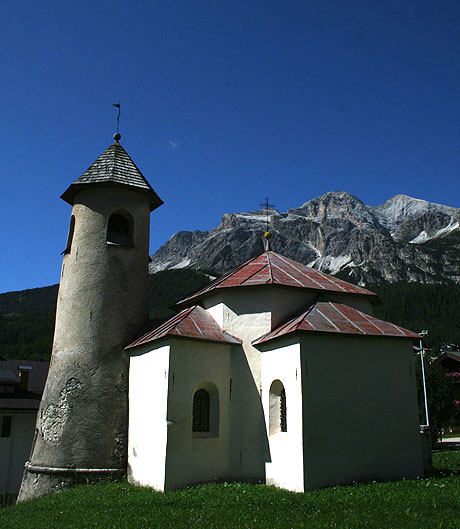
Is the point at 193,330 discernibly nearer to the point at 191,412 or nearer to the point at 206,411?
the point at 191,412

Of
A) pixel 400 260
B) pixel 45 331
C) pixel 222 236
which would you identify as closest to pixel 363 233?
pixel 400 260

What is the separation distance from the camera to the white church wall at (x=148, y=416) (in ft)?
45.5

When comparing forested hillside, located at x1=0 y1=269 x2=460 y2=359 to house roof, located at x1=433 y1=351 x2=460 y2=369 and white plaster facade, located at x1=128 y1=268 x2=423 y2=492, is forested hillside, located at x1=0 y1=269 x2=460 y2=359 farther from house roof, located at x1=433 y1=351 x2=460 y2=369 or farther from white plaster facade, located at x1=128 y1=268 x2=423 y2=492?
white plaster facade, located at x1=128 y1=268 x2=423 y2=492

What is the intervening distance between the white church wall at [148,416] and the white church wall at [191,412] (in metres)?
0.27

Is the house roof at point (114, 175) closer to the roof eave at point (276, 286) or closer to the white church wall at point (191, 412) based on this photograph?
the roof eave at point (276, 286)

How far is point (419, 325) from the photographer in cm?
9825

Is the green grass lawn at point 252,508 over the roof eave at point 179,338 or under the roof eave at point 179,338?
under

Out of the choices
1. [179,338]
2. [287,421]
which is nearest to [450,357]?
[287,421]

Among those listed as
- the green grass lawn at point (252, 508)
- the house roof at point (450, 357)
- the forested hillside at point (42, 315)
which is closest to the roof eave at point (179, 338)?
the green grass lawn at point (252, 508)

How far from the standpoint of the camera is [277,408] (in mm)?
14672

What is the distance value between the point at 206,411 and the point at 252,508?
4.82 metres

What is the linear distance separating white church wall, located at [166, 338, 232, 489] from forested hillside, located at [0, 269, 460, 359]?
149ft

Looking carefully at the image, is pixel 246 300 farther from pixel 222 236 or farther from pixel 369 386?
pixel 222 236

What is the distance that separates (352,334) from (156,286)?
76.5 metres
